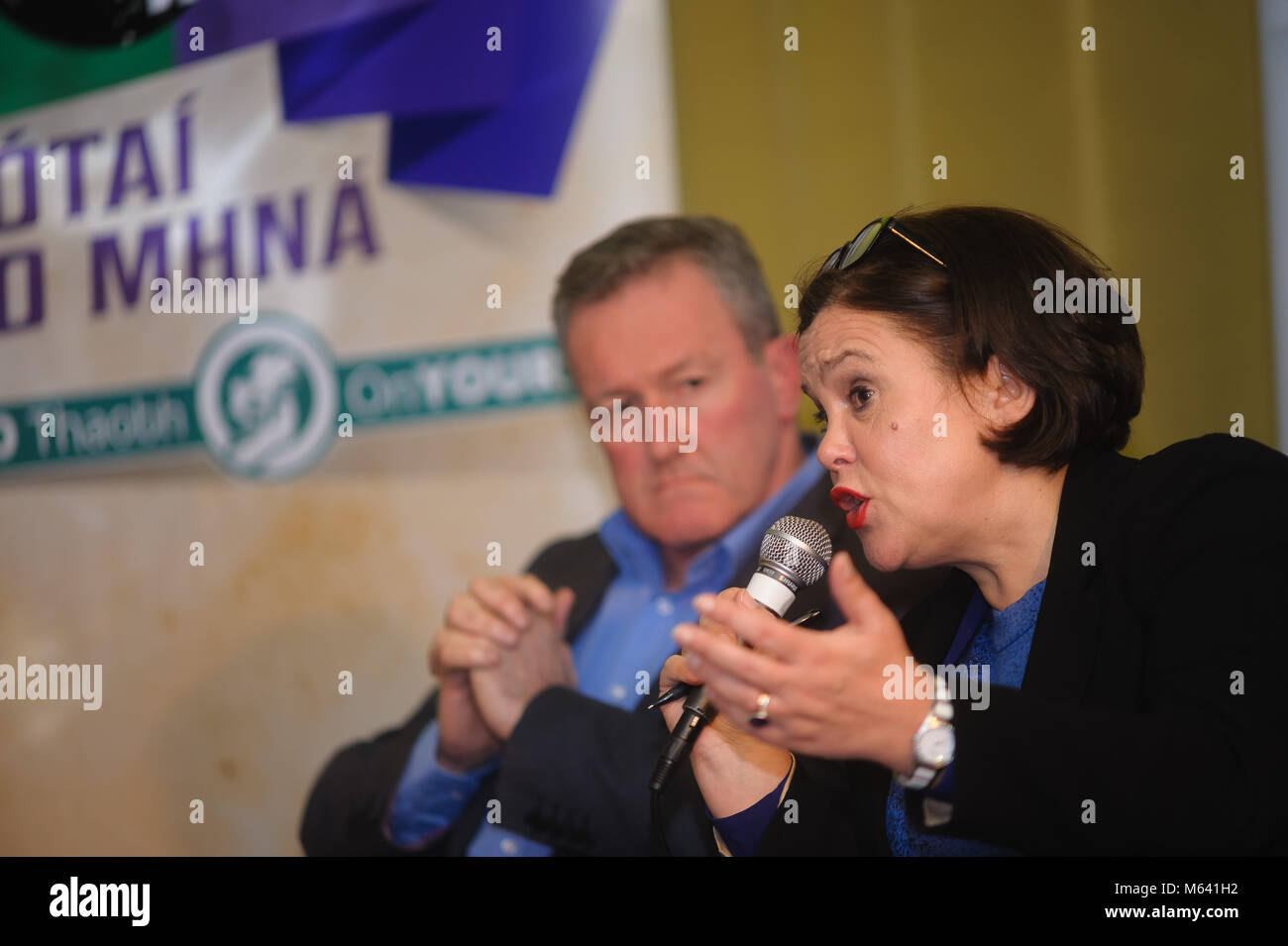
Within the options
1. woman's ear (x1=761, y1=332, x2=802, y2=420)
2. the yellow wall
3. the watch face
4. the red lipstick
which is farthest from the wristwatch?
the yellow wall

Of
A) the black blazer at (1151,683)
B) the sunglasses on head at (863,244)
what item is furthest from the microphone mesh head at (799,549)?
the sunglasses on head at (863,244)

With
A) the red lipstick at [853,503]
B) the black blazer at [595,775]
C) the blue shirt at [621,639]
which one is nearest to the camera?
the red lipstick at [853,503]

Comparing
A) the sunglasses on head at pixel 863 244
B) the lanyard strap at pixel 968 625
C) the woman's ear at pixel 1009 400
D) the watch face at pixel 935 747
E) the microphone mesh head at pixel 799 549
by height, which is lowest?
the watch face at pixel 935 747

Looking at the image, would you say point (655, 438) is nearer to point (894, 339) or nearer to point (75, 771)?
point (894, 339)

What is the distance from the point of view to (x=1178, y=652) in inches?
42.8

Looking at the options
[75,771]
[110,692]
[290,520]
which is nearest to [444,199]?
[290,520]

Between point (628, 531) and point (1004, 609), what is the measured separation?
1.00 metres

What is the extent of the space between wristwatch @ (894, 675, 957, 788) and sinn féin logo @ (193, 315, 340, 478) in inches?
78.3

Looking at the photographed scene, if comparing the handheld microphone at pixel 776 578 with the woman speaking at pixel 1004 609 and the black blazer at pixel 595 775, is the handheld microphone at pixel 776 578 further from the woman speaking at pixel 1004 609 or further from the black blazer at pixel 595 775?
the black blazer at pixel 595 775

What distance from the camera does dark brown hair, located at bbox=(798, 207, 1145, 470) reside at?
1.26 meters

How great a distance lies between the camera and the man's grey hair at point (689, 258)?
2.13 meters

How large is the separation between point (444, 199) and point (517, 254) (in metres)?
0.24

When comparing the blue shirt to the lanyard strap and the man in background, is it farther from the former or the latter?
the lanyard strap

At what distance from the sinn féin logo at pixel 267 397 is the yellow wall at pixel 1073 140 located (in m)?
1.19
